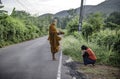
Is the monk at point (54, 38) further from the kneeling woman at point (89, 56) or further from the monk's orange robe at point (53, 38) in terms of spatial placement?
the kneeling woman at point (89, 56)

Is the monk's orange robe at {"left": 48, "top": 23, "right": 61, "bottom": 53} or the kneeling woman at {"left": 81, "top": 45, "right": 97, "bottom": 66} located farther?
the monk's orange robe at {"left": 48, "top": 23, "right": 61, "bottom": 53}

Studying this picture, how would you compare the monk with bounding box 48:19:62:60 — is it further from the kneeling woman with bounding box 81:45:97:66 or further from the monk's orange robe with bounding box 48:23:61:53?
the kneeling woman with bounding box 81:45:97:66

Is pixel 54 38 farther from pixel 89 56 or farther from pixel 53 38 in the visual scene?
pixel 89 56

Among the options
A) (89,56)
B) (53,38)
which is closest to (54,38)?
(53,38)

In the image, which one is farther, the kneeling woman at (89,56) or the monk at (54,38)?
the monk at (54,38)

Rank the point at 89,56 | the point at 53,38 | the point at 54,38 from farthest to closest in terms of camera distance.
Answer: the point at 53,38
the point at 54,38
the point at 89,56

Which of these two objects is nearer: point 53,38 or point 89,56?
point 89,56

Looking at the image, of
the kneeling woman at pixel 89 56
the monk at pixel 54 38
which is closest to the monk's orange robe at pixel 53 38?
the monk at pixel 54 38

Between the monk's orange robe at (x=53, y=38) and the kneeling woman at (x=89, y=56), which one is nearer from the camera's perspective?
the kneeling woman at (x=89, y=56)

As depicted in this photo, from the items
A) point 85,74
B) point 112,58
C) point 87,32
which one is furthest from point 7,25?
point 85,74

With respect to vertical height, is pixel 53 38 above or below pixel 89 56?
above

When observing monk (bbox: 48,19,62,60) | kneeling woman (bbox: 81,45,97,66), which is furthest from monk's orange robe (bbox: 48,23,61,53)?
kneeling woman (bbox: 81,45,97,66)

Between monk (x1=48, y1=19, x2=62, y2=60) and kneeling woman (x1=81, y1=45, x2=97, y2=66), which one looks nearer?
kneeling woman (x1=81, y1=45, x2=97, y2=66)

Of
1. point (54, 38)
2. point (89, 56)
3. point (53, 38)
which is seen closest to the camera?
point (89, 56)
